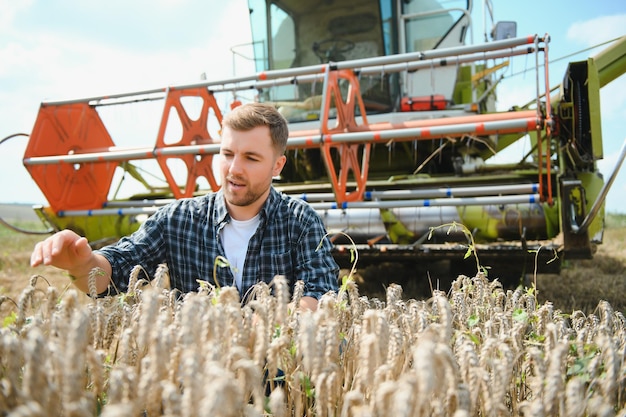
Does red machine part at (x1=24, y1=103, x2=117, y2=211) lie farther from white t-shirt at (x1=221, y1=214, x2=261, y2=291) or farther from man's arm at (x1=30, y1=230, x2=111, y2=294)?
man's arm at (x1=30, y1=230, x2=111, y2=294)

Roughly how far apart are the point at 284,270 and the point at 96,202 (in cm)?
345

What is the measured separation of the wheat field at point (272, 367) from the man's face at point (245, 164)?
53cm

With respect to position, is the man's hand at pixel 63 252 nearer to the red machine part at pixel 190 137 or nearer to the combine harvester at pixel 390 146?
the combine harvester at pixel 390 146

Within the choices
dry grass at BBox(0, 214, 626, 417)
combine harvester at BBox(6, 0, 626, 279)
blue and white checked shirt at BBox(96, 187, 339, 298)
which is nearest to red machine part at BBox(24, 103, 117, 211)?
combine harvester at BBox(6, 0, 626, 279)

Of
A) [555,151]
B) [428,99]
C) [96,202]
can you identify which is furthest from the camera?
[428,99]

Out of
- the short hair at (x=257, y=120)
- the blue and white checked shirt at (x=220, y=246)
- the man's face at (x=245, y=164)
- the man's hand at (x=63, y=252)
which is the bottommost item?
the blue and white checked shirt at (x=220, y=246)

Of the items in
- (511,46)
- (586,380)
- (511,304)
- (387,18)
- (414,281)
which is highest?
(387,18)

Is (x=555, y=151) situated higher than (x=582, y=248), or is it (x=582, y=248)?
(x=555, y=151)

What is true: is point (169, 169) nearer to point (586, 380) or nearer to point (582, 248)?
point (582, 248)

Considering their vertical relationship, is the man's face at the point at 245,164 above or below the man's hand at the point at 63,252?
above

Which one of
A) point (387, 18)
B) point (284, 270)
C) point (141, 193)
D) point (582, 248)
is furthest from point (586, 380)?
point (387, 18)

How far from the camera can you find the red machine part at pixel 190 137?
4.28 m

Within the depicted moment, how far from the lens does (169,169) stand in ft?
14.1

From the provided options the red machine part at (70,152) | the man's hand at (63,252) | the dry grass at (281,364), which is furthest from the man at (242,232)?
the red machine part at (70,152)
